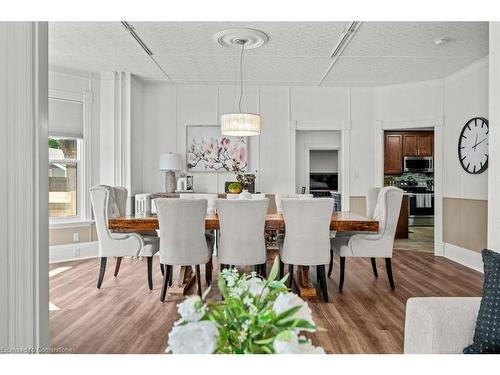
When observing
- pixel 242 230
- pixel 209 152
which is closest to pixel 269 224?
pixel 242 230

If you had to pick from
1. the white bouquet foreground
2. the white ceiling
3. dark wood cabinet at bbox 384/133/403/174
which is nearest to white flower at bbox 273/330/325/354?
the white bouquet foreground

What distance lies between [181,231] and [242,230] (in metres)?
0.55

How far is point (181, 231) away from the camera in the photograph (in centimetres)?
340

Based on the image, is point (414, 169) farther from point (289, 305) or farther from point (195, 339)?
point (195, 339)

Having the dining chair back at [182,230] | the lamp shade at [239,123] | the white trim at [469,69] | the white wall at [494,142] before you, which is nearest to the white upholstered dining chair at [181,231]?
the dining chair back at [182,230]

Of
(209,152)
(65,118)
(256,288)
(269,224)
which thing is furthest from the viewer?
(209,152)

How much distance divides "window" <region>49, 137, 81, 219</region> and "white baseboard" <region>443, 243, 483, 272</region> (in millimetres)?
5473

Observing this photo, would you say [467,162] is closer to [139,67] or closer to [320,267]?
[320,267]

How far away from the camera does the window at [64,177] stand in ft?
17.6

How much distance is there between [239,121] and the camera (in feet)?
13.9

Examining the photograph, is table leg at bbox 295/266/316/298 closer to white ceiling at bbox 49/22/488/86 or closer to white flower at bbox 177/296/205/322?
white ceiling at bbox 49/22/488/86

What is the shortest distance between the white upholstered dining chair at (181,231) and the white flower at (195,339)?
2579 mm
